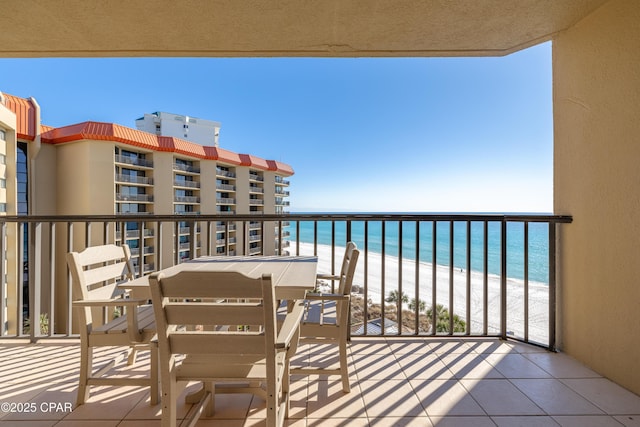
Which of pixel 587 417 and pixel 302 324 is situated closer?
pixel 587 417

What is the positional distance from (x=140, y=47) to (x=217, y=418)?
2809mm

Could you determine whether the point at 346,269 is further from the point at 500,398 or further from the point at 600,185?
the point at 600,185

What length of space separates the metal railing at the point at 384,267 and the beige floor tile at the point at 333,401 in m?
0.85

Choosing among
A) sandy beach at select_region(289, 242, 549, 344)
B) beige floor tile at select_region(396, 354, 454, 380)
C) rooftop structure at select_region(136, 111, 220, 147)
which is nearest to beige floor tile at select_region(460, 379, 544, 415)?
beige floor tile at select_region(396, 354, 454, 380)

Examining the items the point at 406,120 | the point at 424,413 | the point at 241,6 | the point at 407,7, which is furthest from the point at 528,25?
the point at 406,120

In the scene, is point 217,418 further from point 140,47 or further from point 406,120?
point 406,120

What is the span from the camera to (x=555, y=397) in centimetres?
174

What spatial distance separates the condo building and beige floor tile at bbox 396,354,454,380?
1126 cm

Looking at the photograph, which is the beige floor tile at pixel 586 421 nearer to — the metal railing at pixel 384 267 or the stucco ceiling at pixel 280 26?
the metal railing at pixel 384 267

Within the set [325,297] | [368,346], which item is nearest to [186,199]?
[368,346]

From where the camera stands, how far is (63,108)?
38531 mm

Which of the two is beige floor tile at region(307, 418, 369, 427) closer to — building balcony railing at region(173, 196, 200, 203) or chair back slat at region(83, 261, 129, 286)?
chair back slat at region(83, 261, 129, 286)

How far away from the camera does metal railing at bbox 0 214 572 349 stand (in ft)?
8.15

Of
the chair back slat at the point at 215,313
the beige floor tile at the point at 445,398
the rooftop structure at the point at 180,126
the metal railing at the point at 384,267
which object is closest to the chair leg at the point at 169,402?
the chair back slat at the point at 215,313
